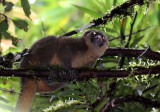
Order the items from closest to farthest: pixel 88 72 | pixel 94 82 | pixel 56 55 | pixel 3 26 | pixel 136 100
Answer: pixel 88 72 → pixel 3 26 → pixel 136 100 → pixel 94 82 → pixel 56 55

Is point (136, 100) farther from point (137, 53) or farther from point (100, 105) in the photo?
point (137, 53)

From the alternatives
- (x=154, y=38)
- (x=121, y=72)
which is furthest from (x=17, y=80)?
(x=154, y=38)

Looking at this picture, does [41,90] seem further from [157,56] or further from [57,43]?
[157,56]

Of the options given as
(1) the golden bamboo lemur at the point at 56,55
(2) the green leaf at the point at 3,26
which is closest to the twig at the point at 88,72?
(1) the golden bamboo lemur at the point at 56,55

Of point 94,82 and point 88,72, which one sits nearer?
point 88,72

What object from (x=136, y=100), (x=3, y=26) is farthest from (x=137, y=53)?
(x=3, y=26)

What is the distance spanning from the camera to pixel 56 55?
3230mm

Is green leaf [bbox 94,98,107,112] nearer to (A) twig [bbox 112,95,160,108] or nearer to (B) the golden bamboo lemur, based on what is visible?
(A) twig [bbox 112,95,160,108]

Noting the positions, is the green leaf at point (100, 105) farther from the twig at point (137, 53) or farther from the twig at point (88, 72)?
the twig at point (137, 53)

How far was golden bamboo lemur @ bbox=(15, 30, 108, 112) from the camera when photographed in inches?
114

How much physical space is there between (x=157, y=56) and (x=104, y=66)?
1.01 meters

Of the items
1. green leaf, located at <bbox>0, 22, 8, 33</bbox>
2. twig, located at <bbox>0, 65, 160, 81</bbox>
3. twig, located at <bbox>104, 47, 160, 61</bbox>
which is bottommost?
twig, located at <bbox>0, 65, 160, 81</bbox>

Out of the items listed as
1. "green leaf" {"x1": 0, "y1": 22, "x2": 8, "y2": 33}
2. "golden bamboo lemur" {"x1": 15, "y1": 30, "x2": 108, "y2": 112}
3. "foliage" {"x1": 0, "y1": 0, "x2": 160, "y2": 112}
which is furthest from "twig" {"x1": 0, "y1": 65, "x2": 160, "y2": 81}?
"green leaf" {"x1": 0, "y1": 22, "x2": 8, "y2": 33}

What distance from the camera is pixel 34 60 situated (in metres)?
3.06
